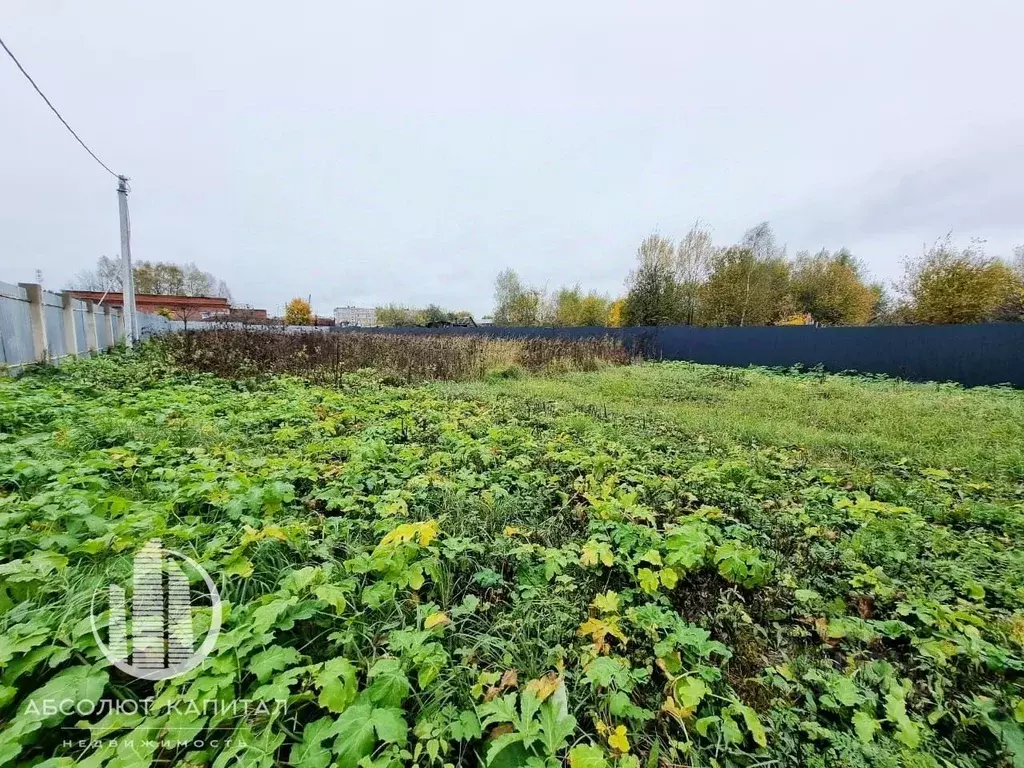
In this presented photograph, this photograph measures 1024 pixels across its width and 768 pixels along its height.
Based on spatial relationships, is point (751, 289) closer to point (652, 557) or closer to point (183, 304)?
point (652, 557)

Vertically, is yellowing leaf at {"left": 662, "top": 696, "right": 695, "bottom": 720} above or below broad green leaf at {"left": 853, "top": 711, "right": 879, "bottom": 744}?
below

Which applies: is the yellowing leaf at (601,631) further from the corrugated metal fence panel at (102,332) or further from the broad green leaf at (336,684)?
the corrugated metal fence panel at (102,332)

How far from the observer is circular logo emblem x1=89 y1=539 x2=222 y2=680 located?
126 cm

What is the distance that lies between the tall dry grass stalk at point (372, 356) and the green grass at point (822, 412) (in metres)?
1.23

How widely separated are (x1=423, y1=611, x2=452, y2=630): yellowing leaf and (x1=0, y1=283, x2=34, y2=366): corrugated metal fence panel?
7.63 metres

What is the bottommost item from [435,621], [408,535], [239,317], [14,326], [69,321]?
[435,621]

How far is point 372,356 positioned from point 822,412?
882 cm

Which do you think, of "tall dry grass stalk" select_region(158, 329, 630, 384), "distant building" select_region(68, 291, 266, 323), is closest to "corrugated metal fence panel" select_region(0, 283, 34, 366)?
"tall dry grass stalk" select_region(158, 329, 630, 384)

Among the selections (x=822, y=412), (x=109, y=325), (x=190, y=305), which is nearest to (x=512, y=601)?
(x=822, y=412)

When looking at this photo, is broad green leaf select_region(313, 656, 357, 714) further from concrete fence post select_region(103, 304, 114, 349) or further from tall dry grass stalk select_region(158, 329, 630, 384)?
concrete fence post select_region(103, 304, 114, 349)

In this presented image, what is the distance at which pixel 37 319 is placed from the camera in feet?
20.6

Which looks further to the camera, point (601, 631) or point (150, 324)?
point (150, 324)

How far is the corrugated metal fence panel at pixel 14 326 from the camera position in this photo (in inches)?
211

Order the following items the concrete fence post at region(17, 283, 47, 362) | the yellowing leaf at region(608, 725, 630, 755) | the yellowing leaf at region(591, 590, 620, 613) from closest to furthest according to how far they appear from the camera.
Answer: the yellowing leaf at region(608, 725, 630, 755) < the yellowing leaf at region(591, 590, 620, 613) < the concrete fence post at region(17, 283, 47, 362)
